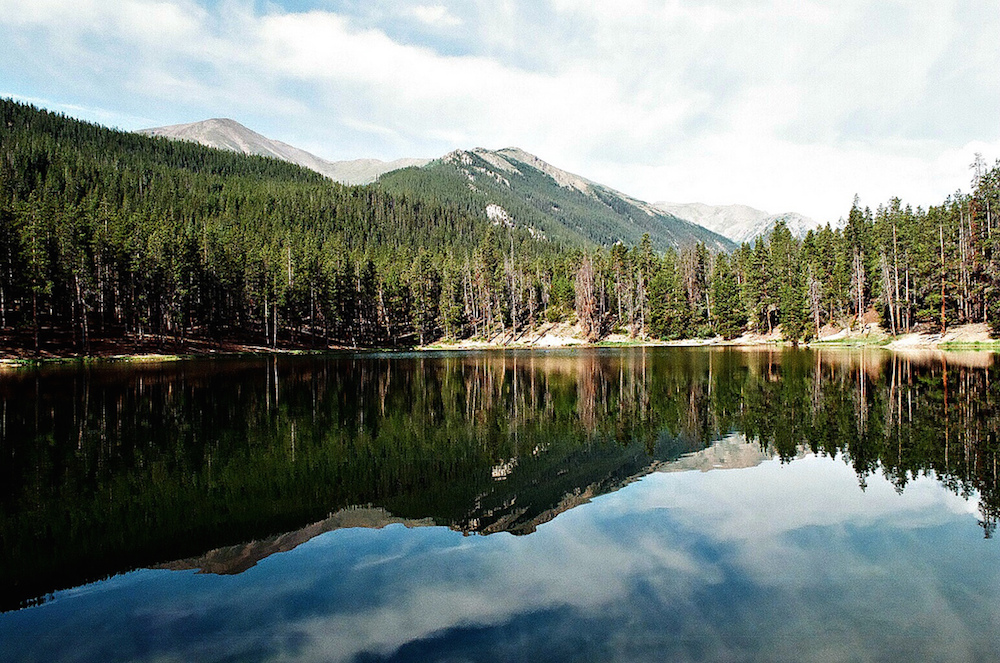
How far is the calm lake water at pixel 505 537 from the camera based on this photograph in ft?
24.3

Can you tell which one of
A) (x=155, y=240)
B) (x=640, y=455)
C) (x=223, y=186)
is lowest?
(x=640, y=455)

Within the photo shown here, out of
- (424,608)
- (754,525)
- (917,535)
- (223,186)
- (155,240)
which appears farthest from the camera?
(223,186)

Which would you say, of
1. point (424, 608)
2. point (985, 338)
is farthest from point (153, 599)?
point (985, 338)

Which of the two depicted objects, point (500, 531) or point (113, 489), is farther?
point (113, 489)

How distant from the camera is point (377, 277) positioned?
404 ft

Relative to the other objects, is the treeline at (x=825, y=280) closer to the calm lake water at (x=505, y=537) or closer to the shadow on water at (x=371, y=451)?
the shadow on water at (x=371, y=451)

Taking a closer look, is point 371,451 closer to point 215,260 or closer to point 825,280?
point 215,260

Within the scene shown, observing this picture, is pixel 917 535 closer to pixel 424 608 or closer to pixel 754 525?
pixel 754 525

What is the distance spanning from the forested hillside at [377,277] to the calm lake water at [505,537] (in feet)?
203

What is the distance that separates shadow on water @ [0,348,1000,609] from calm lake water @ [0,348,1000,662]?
0.11 m

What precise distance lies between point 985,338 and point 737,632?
78969 mm

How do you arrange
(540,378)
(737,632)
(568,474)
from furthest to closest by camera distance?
(540,378) < (568,474) < (737,632)

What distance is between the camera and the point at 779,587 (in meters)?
8.66

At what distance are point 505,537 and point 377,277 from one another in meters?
116
